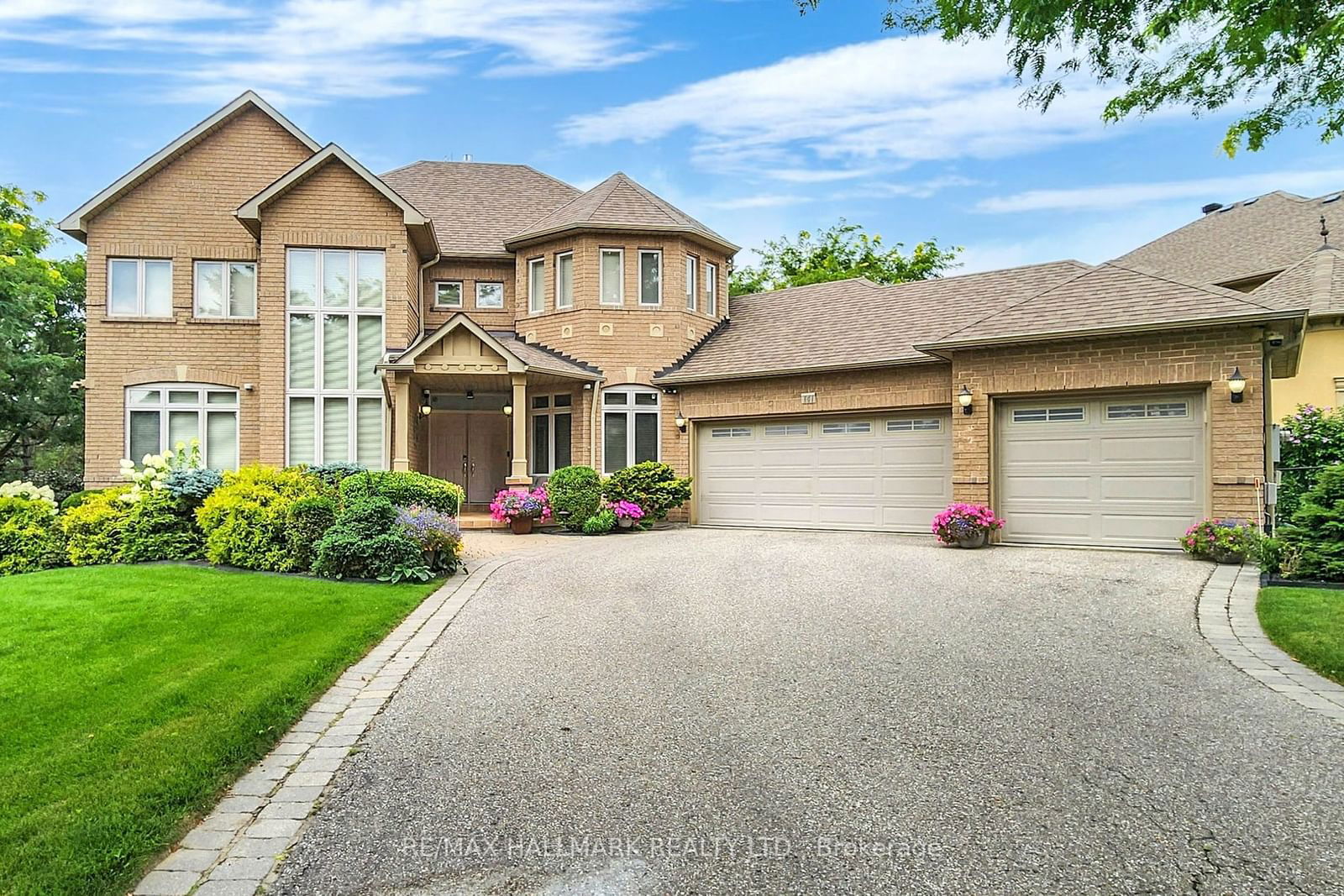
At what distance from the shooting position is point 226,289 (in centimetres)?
1775

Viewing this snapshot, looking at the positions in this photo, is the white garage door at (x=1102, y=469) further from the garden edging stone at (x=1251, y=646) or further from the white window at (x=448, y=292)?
the white window at (x=448, y=292)

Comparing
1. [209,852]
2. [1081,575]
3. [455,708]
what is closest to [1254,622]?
[1081,575]

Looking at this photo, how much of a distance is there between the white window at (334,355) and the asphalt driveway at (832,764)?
10237 millimetres

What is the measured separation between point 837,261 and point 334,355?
21166 mm

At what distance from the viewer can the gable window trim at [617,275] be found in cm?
1819

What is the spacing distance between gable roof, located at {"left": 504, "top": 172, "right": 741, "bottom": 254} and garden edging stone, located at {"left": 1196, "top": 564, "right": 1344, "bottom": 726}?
12.3 metres

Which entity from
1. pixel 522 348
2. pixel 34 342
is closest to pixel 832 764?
pixel 522 348

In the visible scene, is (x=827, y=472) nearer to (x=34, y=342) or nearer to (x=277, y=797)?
(x=277, y=797)

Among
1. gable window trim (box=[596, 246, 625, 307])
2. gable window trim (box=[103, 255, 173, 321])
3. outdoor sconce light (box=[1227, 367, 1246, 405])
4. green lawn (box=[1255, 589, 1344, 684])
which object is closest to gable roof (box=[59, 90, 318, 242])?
gable window trim (box=[103, 255, 173, 321])

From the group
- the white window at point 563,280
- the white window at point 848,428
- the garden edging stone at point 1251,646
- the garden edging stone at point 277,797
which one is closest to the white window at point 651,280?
the white window at point 563,280

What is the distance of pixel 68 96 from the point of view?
1572 centimetres

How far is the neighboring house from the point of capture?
15016 mm

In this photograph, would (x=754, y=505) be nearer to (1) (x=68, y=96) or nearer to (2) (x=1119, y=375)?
(2) (x=1119, y=375)

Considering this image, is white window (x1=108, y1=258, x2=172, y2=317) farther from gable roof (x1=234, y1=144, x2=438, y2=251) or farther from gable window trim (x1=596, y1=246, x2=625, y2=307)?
gable window trim (x1=596, y1=246, x2=625, y2=307)
